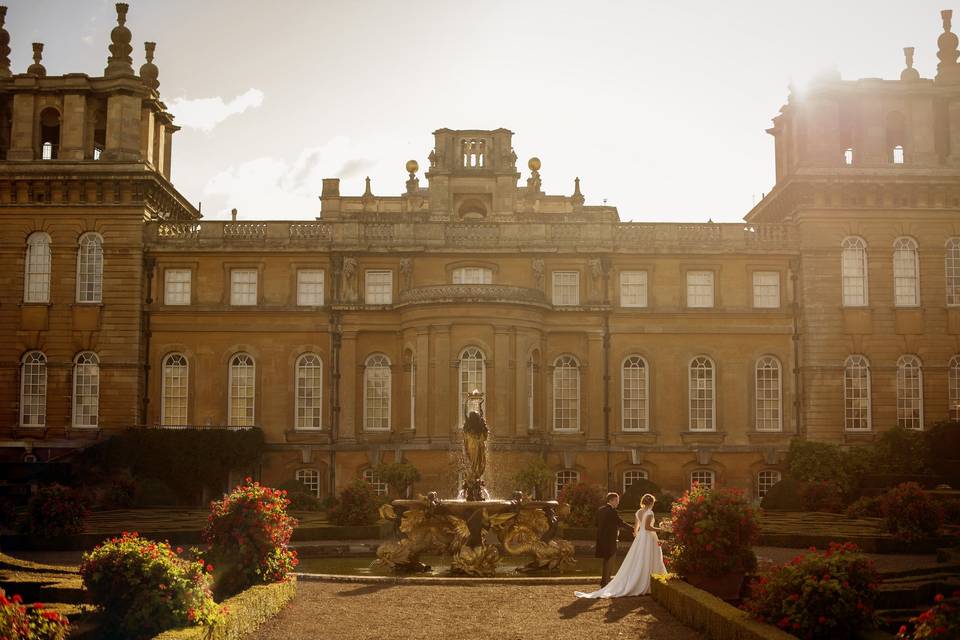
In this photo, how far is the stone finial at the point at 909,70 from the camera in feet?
139

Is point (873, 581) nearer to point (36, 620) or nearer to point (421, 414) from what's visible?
point (36, 620)

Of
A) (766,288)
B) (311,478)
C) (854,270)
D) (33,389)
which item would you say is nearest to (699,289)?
(766,288)

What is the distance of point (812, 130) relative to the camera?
41438 millimetres

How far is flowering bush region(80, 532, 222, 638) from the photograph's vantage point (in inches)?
503

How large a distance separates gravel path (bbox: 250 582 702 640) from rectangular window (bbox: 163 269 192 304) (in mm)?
24652

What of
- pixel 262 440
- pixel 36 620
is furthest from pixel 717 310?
pixel 36 620

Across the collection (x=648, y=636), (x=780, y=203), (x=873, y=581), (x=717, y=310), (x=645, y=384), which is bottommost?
(x=648, y=636)

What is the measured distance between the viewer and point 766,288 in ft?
138

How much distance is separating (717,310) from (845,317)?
457cm

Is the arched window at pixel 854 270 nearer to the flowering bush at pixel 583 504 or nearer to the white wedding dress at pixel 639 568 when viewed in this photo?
the flowering bush at pixel 583 504

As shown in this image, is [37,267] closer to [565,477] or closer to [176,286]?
[176,286]

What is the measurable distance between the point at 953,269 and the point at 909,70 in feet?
26.5

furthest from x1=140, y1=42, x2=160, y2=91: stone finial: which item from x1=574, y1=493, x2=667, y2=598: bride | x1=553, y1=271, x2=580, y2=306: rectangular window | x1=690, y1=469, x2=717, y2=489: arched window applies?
x1=574, y1=493, x2=667, y2=598: bride

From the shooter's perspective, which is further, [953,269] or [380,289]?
[380,289]
